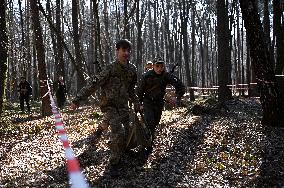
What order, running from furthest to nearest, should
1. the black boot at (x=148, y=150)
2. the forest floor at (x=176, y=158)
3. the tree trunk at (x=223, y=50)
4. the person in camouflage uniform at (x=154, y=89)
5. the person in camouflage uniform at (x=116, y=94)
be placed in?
the tree trunk at (x=223, y=50), the person in camouflage uniform at (x=154, y=89), the black boot at (x=148, y=150), the person in camouflage uniform at (x=116, y=94), the forest floor at (x=176, y=158)

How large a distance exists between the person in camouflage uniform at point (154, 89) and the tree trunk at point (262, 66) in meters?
2.17

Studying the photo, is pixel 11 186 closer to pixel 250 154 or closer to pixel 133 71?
pixel 133 71

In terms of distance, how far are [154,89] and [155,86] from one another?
7 cm

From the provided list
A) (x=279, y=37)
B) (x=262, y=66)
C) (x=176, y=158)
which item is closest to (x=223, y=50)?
(x=279, y=37)

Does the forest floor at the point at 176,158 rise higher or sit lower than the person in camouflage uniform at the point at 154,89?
lower

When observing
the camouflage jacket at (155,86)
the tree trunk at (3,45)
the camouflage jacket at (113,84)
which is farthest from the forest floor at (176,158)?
the tree trunk at (3,45)

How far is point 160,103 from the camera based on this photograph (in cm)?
891

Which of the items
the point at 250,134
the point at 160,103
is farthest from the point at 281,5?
the point at 160,103

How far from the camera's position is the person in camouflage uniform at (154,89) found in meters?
8.72

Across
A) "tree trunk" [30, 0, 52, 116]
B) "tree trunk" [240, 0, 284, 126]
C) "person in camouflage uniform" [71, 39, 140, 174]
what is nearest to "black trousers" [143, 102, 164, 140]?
"person in camouflage uniform" [71, 39, 140, 174]

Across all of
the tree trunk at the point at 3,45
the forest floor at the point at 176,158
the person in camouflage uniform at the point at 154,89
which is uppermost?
the tree trunk at the point at 3,45

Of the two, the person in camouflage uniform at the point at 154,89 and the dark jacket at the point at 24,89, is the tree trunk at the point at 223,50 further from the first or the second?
the person in camouflage uniform at the point at 154,89

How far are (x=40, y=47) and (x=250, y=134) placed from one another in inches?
419

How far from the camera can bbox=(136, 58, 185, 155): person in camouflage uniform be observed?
8.72 m
